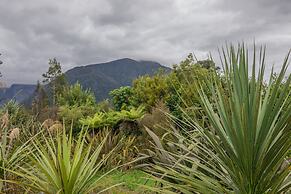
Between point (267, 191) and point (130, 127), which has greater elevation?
point (267, 191)

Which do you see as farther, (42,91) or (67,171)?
(42,91)

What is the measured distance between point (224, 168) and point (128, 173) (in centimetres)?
834

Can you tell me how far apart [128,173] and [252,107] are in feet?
28.4

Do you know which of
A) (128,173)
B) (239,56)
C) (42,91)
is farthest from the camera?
(42,91)

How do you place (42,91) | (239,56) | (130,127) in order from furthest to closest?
(42,91)
(130,127)
(239,56)

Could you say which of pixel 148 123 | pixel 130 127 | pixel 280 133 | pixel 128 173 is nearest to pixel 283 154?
pixel 280 133

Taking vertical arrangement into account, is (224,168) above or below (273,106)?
below

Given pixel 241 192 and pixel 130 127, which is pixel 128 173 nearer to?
pixel 130 127

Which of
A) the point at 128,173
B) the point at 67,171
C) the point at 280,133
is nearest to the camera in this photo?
the point at 280,133

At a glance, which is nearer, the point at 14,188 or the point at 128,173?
the point at 14,188

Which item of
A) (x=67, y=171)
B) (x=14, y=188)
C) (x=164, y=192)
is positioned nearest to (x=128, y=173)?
(x=14, y=188)

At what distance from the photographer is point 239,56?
8.43 feet

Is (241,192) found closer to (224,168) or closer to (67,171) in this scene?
(224,168)

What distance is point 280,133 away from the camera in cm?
240
